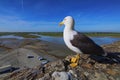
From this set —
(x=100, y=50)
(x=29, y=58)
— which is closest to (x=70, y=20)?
(x=100, y=50)

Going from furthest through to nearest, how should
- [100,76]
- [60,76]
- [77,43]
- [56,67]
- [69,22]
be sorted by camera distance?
[69,22]
[77,43]
[56,67]
[100,76]
[60,76]

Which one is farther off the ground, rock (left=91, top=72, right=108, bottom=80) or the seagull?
the seagull

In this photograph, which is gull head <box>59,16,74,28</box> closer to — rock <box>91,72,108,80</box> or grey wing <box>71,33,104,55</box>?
grey wing <box>71,33,104,55</box>

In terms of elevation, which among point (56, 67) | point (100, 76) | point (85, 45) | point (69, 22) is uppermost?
point (69, 22)

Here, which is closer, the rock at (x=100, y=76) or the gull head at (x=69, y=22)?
the rock at (x=100, y=76)

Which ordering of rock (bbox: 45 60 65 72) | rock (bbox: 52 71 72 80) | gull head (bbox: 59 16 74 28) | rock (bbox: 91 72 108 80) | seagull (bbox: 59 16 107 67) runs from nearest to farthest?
1. rock (bbox: 52 71 72 80)
2. rock (bbox: 91 72 108 80)
3. rock (bbox: 45 60 65 72)
4. seagull (bbox: 59 16 107 67)
5. gull head (bbox: 59 16 74 28)

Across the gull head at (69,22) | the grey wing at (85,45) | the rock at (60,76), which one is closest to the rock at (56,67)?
the rock at (60,76)

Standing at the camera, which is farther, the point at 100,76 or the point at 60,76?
the point at 100,76

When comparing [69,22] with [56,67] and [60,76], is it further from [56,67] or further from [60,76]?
[60,76]

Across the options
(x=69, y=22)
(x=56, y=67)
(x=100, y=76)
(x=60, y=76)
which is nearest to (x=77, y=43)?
(x=69, y=22)

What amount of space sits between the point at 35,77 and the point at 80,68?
153cm

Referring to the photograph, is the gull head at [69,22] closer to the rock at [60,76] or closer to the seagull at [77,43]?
the seagull at [77,43]

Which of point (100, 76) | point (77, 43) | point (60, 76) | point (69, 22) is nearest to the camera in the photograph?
point (60, 76)

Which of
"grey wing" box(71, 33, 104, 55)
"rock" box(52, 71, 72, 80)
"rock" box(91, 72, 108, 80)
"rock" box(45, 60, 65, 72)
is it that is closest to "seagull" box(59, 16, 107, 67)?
"grey wing" box(71, 33, 104, 55)
